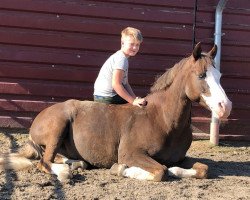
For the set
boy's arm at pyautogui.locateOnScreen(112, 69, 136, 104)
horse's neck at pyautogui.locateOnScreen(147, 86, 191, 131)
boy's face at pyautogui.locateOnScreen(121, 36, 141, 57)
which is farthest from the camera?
boy's face at pyautogui.locateOnScreen(121, 36, 141, 57)

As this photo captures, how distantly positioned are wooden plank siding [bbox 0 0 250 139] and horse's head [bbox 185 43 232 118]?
3.07 metres

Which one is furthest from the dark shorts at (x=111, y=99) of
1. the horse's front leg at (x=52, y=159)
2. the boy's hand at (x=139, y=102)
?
the horse's front leg at (x=52, y=159)

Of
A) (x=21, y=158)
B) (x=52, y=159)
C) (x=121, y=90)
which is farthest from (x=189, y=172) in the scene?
(x=21, y=158)

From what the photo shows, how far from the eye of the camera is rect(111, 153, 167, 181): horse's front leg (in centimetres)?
559

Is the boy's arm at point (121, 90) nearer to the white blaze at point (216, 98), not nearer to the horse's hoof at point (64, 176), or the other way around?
the white blaze at point (216, 98)

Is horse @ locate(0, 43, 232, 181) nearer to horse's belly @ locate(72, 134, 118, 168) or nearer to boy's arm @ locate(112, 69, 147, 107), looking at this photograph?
horse's belly @ locate(72, 134, 118, 168)

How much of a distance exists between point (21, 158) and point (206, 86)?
2497 mm

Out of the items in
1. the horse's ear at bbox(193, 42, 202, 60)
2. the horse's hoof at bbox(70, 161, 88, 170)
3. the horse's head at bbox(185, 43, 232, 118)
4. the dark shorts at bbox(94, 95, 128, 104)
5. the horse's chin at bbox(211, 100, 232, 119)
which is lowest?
the horse's hoof at bbox(70, 161, 88, 170)

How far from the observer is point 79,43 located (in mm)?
8633

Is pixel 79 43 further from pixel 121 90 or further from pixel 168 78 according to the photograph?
pixel 168 78

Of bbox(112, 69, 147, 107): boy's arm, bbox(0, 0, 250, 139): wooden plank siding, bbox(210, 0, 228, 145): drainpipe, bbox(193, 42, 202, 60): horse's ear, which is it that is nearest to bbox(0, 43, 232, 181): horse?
bbox(193, 42, 202, 60): horse's ear

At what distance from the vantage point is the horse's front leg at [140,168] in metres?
5.59

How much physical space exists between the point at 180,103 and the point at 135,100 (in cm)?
58

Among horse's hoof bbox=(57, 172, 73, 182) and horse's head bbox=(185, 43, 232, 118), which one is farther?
horse's hoof bbox=(57, 172, 73, 182)
